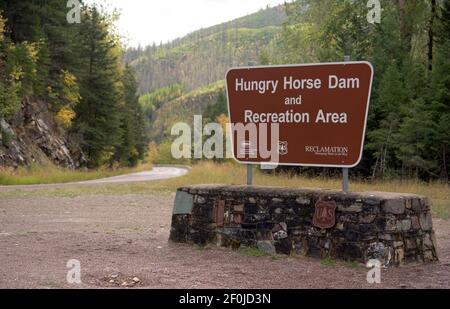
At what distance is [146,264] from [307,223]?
240cm

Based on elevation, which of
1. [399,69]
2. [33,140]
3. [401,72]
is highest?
[399,69]

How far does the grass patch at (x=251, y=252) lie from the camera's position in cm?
843

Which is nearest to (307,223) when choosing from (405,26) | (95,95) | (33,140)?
(405,26)

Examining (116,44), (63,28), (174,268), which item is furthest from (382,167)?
(116,44)

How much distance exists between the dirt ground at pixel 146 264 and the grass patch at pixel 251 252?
0.47ft

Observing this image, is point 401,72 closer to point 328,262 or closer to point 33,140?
point 328,262

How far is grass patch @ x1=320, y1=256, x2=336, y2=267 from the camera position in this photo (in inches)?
305

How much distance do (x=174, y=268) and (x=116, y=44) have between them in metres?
47.4

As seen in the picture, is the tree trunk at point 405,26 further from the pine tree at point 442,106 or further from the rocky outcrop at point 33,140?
the rocky outcrop at point 33,140

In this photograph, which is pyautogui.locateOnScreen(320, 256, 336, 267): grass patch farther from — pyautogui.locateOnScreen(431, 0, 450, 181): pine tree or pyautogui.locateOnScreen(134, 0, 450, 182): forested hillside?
pyautogui.locateOnScreen(431, 0, 450, 181): pine tree

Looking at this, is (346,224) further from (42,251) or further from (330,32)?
(330,32)

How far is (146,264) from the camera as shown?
25.6ft

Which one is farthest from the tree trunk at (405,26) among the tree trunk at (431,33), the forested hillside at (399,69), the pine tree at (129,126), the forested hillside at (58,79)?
the pine tree at (129,126)

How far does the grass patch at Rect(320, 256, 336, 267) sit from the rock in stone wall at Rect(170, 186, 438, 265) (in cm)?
7
